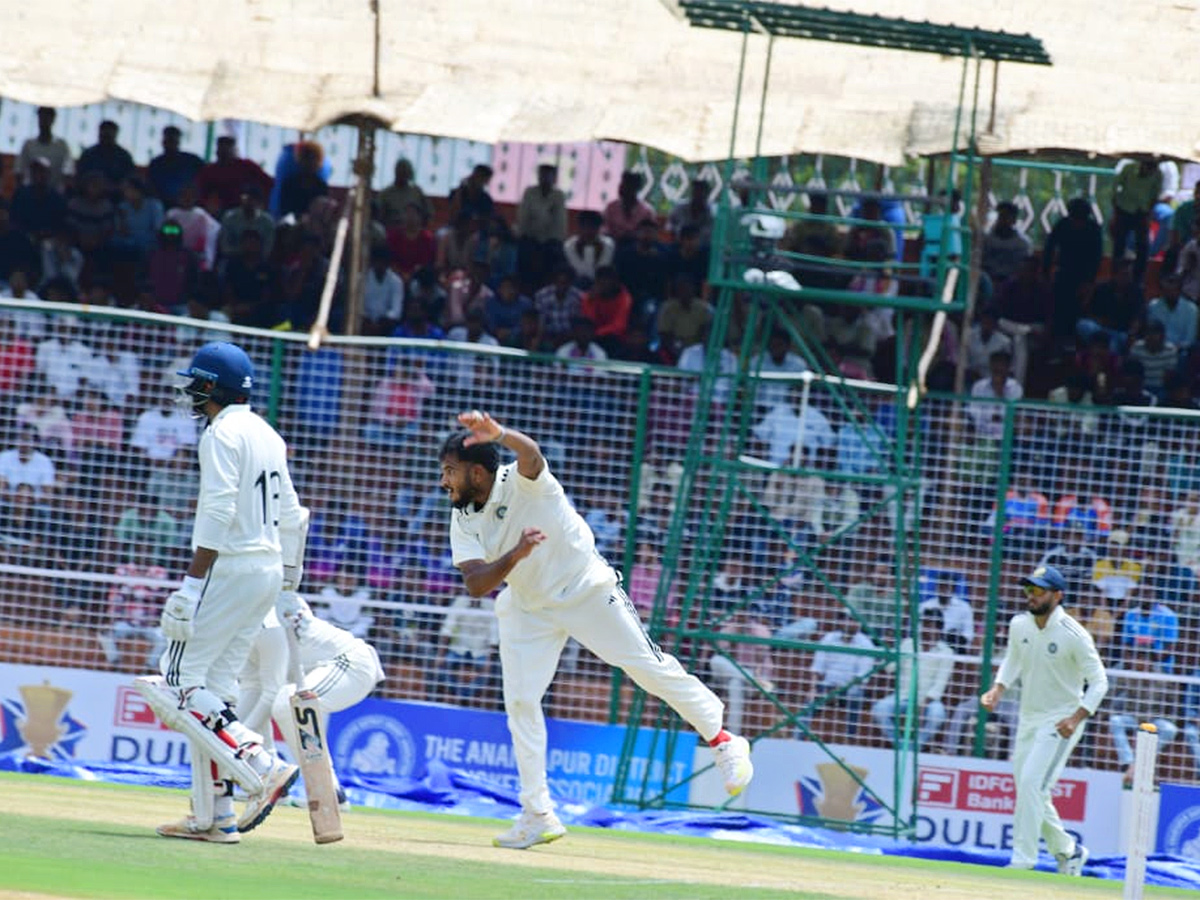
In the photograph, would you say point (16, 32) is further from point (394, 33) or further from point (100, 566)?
point (100, 566)

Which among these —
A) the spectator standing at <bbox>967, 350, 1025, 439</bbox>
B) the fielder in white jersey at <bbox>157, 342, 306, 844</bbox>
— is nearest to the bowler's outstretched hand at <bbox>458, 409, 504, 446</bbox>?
the fielder in white jersey at <bbox>157, 342, 306, 844</bbox>

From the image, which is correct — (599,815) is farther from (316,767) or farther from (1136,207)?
(1136,207)

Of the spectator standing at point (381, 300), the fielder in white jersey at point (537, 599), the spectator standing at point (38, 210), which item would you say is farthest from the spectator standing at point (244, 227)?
the fielder in white jersey at point (537, 599)

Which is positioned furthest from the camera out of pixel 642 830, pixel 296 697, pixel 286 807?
pixel 642 830

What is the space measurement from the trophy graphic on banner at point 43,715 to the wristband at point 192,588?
26.3 feet

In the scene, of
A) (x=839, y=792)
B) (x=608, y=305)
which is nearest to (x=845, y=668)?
(x=839, y=792)

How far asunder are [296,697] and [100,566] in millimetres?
7896

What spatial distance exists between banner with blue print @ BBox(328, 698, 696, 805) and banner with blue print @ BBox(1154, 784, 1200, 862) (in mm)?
3728

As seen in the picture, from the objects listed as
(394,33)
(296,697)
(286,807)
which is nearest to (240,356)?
(296,697)

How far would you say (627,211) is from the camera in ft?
73.9

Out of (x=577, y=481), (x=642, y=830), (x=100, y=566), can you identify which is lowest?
(x=642, y=830)

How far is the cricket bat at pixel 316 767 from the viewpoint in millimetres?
10266

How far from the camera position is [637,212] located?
22516 mm

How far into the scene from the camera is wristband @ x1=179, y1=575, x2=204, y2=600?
10039 mm
